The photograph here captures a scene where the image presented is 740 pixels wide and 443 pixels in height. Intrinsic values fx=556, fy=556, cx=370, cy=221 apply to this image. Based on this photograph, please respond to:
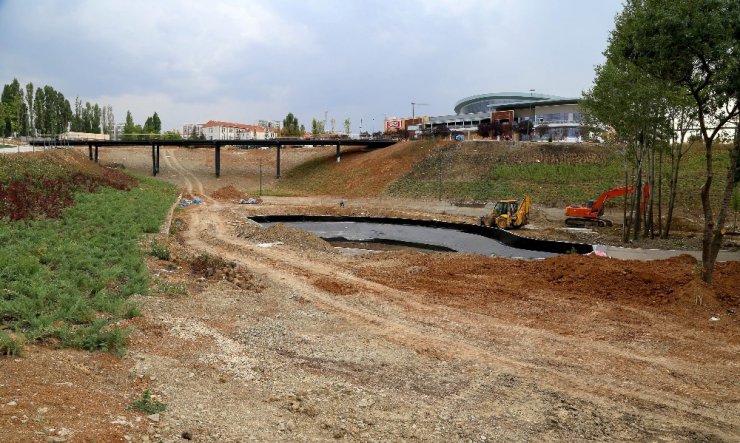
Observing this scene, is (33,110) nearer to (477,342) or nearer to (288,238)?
(288,238)

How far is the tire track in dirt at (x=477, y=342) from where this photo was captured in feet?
29.2

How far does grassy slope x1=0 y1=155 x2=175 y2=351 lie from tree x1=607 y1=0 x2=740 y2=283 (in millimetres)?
14100

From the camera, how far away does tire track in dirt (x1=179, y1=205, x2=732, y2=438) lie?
29.2ft

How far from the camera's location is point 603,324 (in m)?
13.0

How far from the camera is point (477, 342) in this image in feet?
37.7

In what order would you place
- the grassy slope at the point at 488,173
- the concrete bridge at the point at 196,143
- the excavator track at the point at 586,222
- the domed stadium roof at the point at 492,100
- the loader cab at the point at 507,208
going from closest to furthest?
the loader cab at the point at 507,208 → the excavator track at the point at 586,222 → the grassy slope at the point at 488,173 → the concrete bridge at the point at 196,143 → the domed stadium roof at the point at 492,100

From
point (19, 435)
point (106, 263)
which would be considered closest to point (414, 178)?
point (106, 263)

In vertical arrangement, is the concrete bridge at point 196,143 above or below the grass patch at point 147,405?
above

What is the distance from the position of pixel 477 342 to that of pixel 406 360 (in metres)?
2.04

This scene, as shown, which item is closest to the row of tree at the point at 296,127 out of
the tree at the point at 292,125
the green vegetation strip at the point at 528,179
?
the tree at the point at 292,125

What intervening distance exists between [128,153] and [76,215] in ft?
213

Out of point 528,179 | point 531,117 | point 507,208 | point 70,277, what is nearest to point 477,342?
point 70,277

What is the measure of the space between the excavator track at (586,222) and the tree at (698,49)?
19276mm

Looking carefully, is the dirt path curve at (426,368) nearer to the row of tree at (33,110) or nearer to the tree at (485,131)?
the tree at (485,131)
